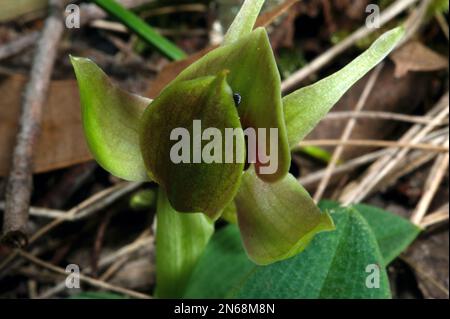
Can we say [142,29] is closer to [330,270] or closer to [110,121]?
[110,121]

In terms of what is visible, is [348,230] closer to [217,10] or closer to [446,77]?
[446,77]

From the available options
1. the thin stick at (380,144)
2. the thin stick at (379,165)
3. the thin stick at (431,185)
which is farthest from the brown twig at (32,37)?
the thin stick at (431,185)

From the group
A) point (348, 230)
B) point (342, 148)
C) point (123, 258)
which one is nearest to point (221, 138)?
point (348, 230)

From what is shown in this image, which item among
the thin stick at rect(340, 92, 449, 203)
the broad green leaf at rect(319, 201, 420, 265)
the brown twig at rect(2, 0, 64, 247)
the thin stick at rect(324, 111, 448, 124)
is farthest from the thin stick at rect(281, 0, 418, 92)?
the brown twig at rect(2, 0, 64, 247)

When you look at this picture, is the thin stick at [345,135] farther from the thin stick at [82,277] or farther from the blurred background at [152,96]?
the thin stick at [82,277]

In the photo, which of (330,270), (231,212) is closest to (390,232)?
(330,270)

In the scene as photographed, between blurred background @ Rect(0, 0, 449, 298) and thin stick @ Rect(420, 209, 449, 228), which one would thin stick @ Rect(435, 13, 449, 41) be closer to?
blurred background @ Rect(0, 0, 449, 298)

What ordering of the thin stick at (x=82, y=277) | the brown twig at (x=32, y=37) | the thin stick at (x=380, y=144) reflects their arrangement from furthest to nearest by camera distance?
the brown twig at (x=32, y=37) < the thin stick at (x=380, y=144) < the thin stick at (x=82, y=277)
